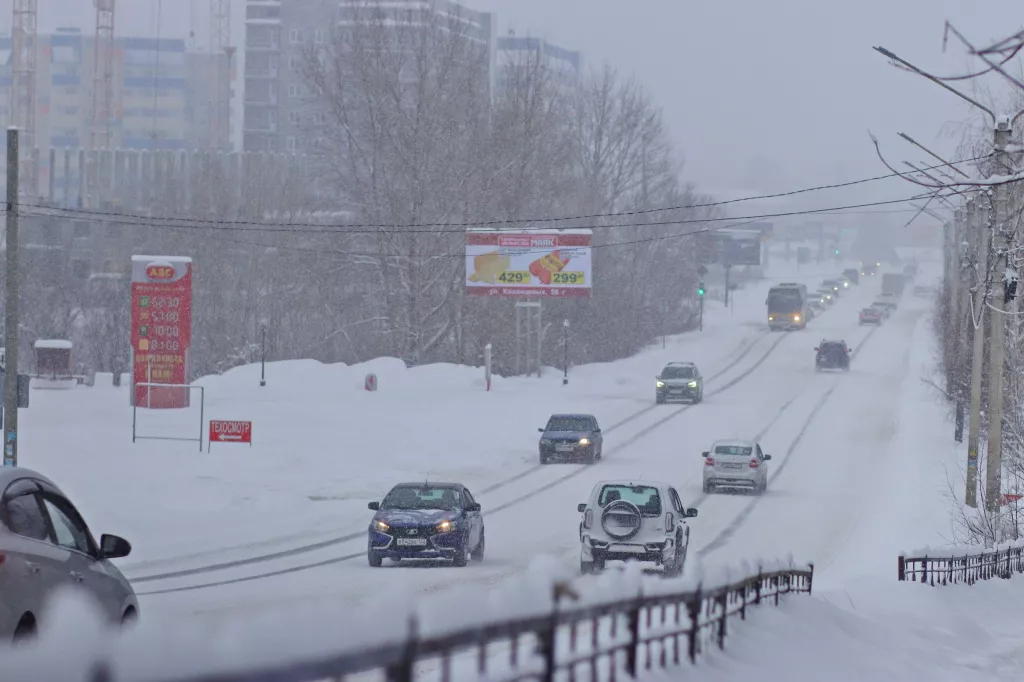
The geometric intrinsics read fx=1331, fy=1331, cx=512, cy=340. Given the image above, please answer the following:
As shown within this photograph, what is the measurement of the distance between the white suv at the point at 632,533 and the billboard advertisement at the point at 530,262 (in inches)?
1406

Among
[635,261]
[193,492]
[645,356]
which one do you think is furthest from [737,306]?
[193,492]

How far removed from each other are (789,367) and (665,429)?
86.0 ft

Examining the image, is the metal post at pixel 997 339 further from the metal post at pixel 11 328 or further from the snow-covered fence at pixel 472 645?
the metal post at pixel 11 328

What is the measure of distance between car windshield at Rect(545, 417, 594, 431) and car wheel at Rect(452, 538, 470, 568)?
19433mm

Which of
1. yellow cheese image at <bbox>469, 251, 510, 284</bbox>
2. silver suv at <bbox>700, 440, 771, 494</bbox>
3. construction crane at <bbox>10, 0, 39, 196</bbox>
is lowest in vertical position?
silver suv at <bbox>700, 440, 771, 494</bbox>

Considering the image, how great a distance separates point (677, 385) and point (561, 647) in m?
50.4

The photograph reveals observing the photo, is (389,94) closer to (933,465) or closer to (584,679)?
(933,465)

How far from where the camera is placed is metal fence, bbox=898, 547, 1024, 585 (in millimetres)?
18391

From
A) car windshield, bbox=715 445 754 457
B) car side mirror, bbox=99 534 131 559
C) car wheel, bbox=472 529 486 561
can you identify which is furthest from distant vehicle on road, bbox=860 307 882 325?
car side mirror, bbox=99 534 131 559

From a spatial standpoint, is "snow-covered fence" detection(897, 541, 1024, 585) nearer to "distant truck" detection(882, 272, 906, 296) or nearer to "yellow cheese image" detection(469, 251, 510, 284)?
"yellow cheese image" detection(469, 251, 510, 284)

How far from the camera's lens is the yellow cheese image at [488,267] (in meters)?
57.4

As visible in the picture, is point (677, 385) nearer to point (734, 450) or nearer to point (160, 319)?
point (734, 450)

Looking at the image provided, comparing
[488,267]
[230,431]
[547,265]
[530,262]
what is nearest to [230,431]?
[230,431]

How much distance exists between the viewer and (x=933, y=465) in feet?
134
